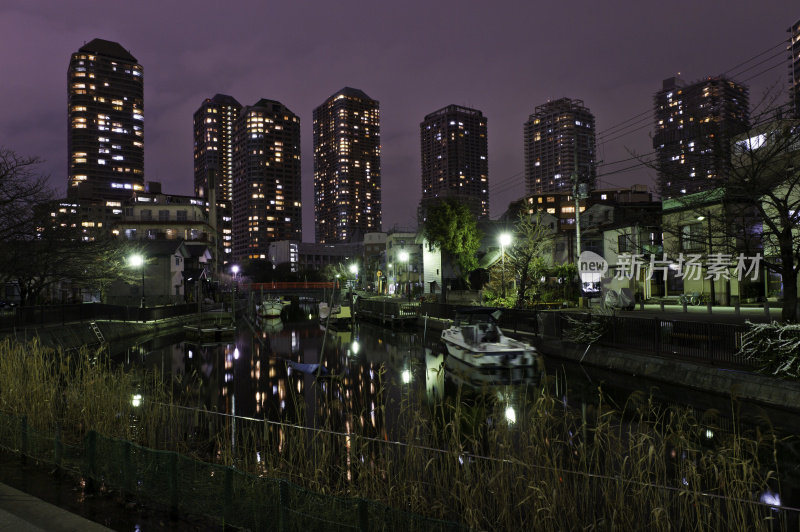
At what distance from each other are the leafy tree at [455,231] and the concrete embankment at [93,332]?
23.5 meters

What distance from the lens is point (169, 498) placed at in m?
6.76

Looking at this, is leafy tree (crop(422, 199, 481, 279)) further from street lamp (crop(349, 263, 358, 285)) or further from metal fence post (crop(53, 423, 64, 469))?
street lamp (crop(349, 263, 358, 285))

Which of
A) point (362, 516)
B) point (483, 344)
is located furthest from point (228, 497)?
point (483, 344)

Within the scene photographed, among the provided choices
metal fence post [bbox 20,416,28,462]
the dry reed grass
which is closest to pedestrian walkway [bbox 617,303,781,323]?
the dry reed grass

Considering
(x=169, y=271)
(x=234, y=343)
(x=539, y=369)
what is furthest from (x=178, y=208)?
(x=539, y=369)

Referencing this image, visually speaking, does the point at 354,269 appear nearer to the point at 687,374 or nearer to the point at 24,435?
the point at 687,374

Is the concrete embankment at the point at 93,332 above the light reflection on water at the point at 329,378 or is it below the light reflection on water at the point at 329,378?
above

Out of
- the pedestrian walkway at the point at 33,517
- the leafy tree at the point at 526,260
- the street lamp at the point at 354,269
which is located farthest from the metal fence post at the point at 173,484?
the street lamp at the point at 354,269

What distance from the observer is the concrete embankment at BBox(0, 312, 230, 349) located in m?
24.4

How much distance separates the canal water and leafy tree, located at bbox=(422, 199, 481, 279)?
1731 cm

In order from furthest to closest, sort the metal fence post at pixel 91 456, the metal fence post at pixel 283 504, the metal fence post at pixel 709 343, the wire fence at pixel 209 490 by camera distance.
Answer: the metal fence post at pixel 709 343
the metal fence post at pixel 91 456
the metal fence post at pixel 283 504
the wire fence at pixel 209 490

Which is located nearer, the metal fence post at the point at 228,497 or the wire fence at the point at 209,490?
the wire fence at the point at 209,490

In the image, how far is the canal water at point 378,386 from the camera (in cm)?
1268

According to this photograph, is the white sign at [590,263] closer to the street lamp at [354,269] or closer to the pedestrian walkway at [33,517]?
the pedestrian walkway at [33,517]
